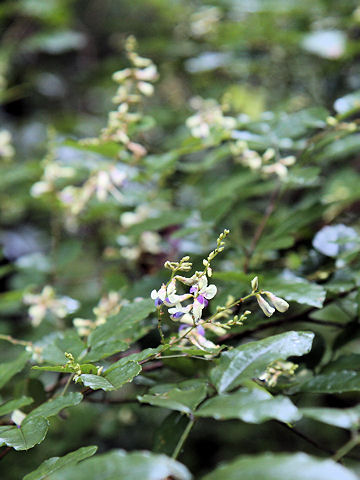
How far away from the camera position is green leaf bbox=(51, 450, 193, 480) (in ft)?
1.47

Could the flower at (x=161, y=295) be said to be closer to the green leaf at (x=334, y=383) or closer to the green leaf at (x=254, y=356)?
the green leaf at (x=254, y=356)

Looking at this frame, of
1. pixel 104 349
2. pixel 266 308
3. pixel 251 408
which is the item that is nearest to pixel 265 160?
pixel 266 308

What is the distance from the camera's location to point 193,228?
1.08 meters

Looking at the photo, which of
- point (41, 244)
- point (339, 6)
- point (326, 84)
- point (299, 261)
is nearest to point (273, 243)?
point (299, 261)

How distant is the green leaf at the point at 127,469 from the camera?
449mm

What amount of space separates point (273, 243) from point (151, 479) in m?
0.65

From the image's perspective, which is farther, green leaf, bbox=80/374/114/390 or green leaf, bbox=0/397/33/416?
green leaf, bbox=0/397/33/416

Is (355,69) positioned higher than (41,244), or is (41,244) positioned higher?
(355,69)

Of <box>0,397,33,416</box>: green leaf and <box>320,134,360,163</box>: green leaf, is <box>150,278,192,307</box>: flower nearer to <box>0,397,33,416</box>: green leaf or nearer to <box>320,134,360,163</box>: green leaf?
<box>0,397,33,416</box>: green leaf

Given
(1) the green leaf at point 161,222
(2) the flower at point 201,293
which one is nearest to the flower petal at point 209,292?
(2) the flower at point 201,293

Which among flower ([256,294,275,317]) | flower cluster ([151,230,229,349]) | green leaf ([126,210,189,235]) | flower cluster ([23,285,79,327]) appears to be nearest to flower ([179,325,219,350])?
flower cluster ([151,230,229,349])

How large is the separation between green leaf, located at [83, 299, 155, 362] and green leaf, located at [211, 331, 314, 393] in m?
0.18

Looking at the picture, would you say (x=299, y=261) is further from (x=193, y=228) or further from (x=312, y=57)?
(x=312, y=57)

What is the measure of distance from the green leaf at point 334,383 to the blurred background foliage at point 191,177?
0.07m
